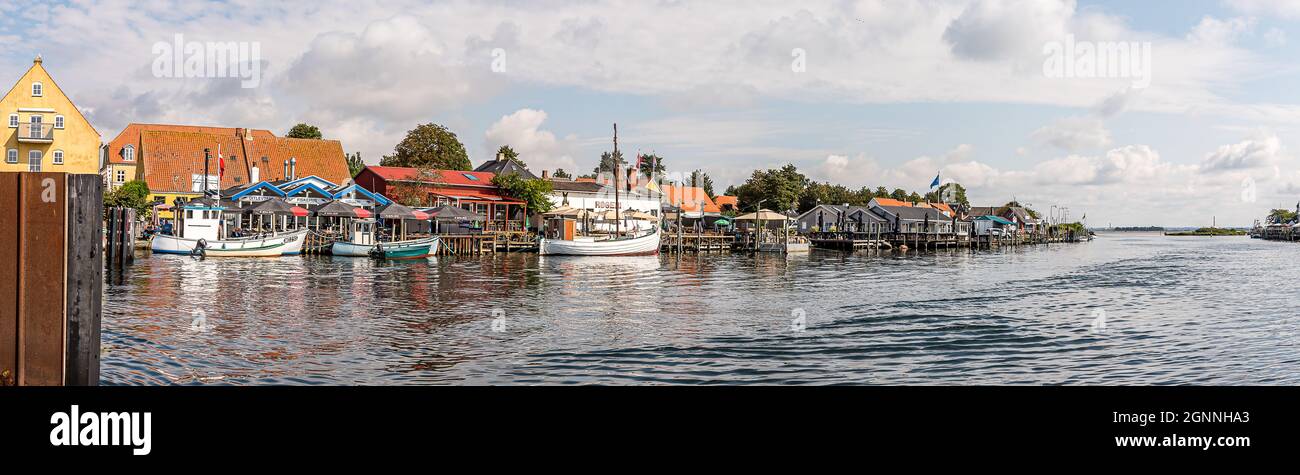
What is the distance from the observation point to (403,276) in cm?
3341

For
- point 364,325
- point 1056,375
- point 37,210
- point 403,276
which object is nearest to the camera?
point 37,210

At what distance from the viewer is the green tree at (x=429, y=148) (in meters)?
77.9

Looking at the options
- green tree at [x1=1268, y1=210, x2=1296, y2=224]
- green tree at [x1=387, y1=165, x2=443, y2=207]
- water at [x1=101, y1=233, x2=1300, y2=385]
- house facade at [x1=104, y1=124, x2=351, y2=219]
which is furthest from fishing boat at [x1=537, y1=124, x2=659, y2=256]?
green tree at [x1=1268, y1=210, x2=1296, y2=224]

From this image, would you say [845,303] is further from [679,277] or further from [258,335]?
[258,335]

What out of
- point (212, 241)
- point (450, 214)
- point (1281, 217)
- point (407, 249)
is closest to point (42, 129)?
point (212, 241)

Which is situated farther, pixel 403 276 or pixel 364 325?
pixel 403 276

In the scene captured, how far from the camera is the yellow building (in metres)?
56.8

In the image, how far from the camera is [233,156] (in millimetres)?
67312

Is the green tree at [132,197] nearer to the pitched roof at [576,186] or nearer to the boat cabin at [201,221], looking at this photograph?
the boat cabin at [201,221]

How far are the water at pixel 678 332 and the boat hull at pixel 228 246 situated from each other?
490 inches

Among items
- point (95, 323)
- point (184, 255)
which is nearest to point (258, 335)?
point (95, 323)

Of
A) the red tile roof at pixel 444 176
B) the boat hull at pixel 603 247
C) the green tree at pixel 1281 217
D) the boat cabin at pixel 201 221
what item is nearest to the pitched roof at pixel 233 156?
the red tile roof at pixel 444 176
